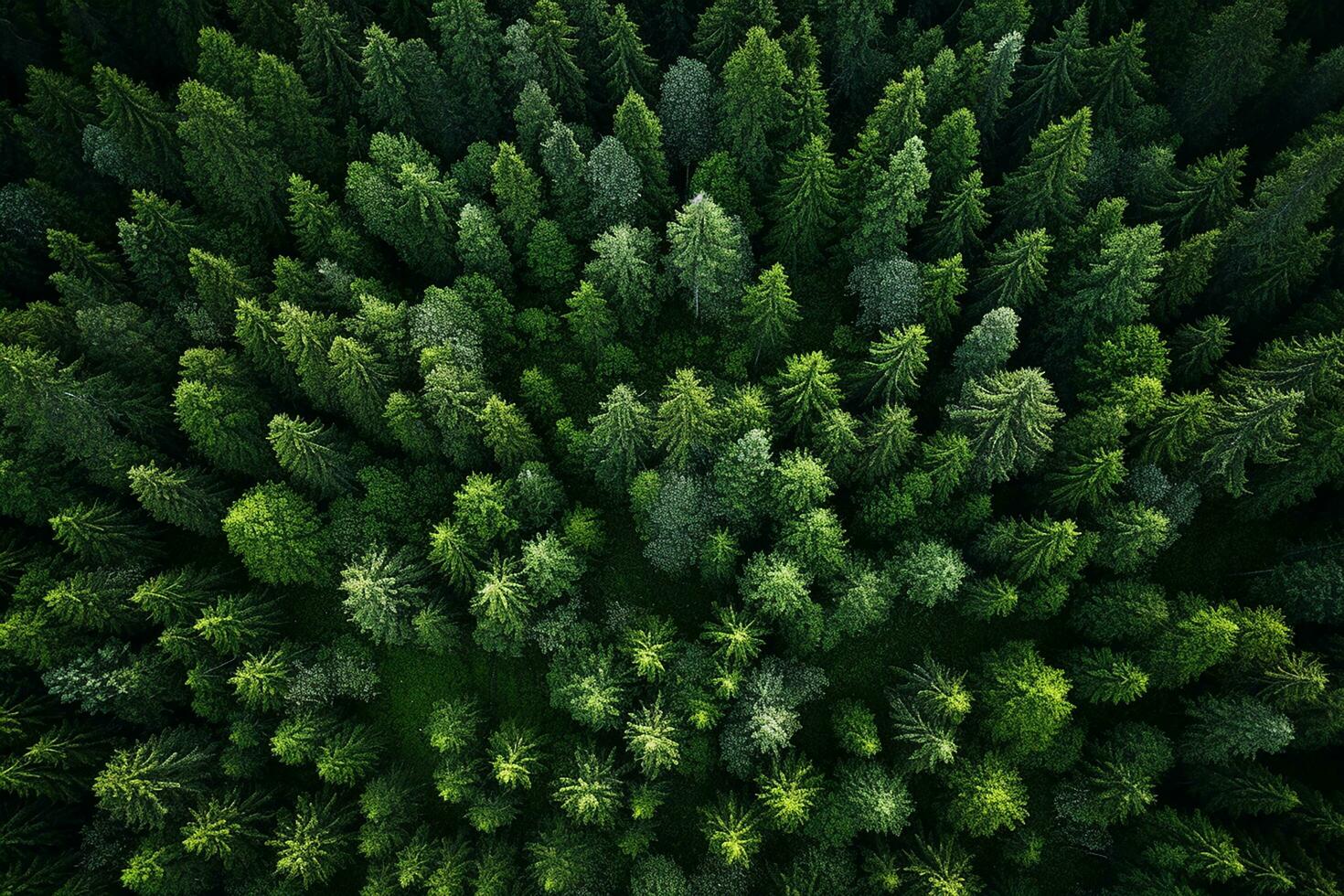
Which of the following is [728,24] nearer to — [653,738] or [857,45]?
[857,45]

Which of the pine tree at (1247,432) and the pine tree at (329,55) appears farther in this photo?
the pine tree at (329,55)

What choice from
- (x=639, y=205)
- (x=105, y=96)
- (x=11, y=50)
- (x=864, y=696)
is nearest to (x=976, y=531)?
(x=864, y=696)

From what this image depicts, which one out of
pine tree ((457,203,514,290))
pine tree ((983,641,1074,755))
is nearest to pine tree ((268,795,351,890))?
pine tree ((457,203,514,290))

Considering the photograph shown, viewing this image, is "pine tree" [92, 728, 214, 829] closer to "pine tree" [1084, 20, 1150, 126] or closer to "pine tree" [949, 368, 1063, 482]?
"pine tree" [949, 368, 1063, 482]

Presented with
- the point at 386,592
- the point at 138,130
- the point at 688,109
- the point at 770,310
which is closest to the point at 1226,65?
the point at 770,310

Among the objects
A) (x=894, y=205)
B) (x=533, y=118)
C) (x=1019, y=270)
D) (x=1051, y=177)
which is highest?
(x=1051, y=177)

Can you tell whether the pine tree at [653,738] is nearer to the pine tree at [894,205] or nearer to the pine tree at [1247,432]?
the pine tree at [894,205]

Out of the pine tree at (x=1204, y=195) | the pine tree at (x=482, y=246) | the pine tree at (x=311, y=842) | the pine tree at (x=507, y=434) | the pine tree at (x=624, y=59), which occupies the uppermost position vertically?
the pine tree at (x=624, y=59)

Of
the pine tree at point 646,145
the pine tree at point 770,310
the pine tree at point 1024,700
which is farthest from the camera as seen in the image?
the pine tree at point 646,145

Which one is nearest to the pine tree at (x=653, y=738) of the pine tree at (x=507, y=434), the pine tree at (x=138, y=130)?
the pine tree at (x=507, y=434)
